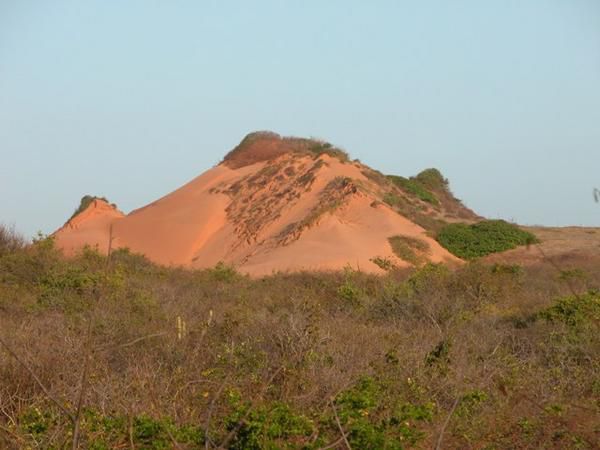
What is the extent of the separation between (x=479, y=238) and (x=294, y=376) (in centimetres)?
2478

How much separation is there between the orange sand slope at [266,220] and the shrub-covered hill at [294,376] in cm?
1391

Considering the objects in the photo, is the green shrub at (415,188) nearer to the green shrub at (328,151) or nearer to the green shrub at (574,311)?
the green shrub at (328,151)

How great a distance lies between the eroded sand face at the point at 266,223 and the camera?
29795mm

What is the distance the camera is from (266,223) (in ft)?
114

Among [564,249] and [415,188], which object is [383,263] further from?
[415,188]

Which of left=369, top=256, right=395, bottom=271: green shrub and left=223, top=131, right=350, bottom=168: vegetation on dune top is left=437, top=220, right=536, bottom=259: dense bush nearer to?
left=369, top=256, right=395, bottom=271: green shrub

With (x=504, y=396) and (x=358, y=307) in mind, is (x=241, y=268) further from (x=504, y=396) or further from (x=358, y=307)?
(x=504, y=396)

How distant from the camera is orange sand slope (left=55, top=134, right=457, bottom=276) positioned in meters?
29.9

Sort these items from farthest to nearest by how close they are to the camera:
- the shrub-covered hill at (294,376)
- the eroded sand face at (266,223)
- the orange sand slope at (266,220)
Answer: the orange sand slope at (266,220) → the eroded sand face at (266,223) → the shrub-covered hill at (294,376)

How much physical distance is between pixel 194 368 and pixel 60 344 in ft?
4.45

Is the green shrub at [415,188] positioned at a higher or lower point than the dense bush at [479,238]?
higher

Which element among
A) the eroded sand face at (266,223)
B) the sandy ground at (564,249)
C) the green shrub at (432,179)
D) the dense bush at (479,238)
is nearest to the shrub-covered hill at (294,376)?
the sandy ground at (564,249)

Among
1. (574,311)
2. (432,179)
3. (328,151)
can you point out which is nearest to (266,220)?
(328,151)

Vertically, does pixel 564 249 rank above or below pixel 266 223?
below
